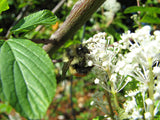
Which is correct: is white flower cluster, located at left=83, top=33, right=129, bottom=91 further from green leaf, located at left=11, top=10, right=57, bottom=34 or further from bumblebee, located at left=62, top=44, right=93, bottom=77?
green leaf, located at left=11, top=10, right=57, bottom=34

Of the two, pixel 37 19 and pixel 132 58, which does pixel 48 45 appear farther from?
pixel 132 58

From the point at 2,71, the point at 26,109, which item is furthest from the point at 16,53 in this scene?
the point at 26,109

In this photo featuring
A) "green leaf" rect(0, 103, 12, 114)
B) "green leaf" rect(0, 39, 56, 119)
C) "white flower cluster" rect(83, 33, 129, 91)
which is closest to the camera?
"green leaf" rect(0, 39, 56, 119)

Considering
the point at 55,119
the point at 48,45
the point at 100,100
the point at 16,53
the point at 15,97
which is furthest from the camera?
the point at 55,119

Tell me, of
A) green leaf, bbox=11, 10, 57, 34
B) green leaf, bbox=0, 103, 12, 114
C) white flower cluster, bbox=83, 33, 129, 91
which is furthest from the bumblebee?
green leaf, bbox=0, 103, 12, 114

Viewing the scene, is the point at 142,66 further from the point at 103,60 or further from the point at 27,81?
the point at 27,81

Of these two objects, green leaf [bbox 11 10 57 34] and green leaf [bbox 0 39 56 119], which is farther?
green leaf [bbox 11 10 57 34]

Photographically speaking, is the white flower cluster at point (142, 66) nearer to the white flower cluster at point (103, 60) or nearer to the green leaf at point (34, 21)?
the white flower cluster at point (103, 60)
